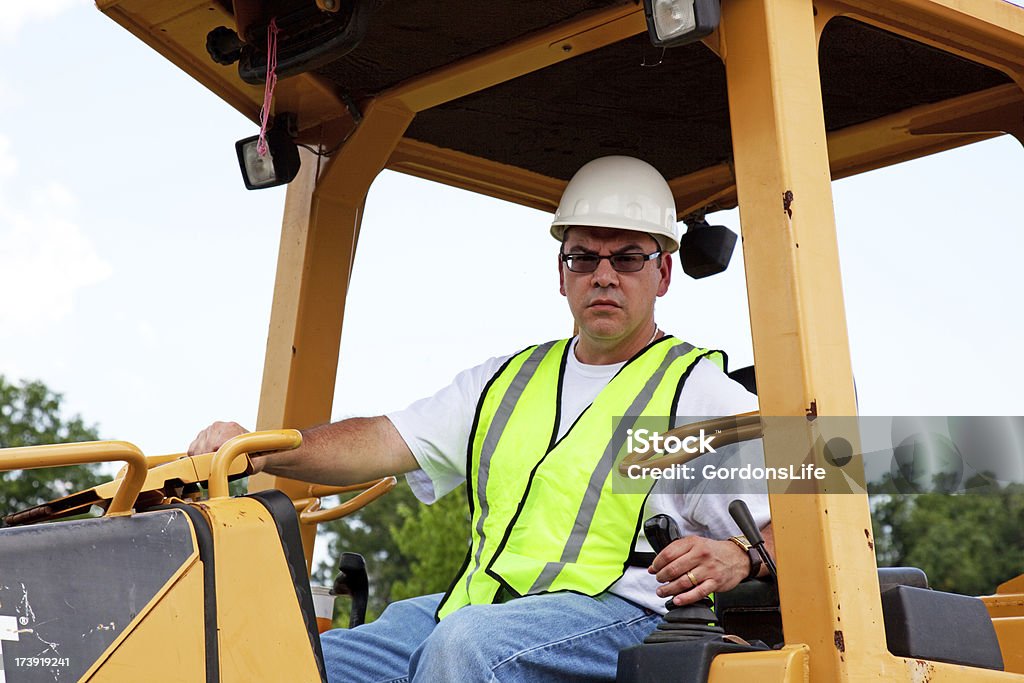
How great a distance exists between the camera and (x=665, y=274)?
3348 millimetres

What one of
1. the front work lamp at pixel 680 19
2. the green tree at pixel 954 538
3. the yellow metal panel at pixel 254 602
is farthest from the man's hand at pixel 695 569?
the green tree at pixel 954 538

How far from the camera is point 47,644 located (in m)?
1.96

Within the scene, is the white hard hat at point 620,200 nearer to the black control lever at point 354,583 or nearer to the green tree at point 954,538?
the black control lever at point 354,583

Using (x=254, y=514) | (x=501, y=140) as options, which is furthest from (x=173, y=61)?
(x=254, y=514)

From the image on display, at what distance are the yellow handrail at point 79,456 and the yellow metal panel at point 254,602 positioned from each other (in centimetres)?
13

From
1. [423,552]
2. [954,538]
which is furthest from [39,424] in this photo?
[954,538]

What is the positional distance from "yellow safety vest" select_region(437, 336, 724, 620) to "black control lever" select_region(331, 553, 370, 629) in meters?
0.51

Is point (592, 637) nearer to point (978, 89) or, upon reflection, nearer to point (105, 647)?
point (105, 647)

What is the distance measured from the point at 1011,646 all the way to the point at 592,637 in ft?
3.93

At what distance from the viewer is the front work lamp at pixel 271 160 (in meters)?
3.43

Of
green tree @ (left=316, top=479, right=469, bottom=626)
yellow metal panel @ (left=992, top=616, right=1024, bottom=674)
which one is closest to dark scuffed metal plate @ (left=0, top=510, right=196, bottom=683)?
yellow metal panel @ (left=992, top=616, right=1024, bottom=674)

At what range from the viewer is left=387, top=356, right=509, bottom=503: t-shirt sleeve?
10.5 feet

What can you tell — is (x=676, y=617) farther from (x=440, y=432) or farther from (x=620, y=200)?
(x=620, y=200)

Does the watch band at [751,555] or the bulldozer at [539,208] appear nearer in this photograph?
the bulldozer at [539,208]
